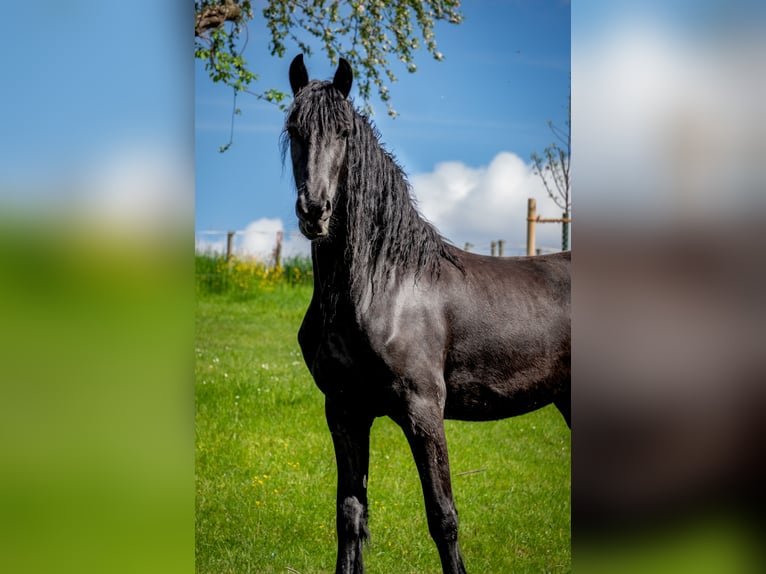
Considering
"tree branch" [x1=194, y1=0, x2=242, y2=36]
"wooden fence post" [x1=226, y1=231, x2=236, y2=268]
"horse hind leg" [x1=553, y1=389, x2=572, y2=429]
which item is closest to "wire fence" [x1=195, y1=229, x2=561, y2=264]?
"wooden fence post" [x1=226, y1=231, x2=236, y2=268]

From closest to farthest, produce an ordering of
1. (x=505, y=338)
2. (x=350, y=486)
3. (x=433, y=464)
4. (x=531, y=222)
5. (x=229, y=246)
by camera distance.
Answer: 1. (x=433, y=464)
2. (x=350, y=486)
3. (x=505, y=338)
4. (x=531, y=222)
5. (x=229, y=246)

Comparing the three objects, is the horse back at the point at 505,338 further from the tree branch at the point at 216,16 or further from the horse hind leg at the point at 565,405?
the tree branch at the point at 216,16

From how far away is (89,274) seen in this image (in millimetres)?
2320

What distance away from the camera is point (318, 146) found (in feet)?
6.85

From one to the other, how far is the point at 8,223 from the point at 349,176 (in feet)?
3.92

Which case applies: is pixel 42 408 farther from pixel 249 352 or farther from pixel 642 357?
pixel 642 357

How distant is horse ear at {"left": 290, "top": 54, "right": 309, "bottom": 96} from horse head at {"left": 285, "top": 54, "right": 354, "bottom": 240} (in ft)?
0.32

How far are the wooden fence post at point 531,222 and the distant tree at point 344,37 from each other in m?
0.66

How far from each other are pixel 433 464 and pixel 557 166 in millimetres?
1241

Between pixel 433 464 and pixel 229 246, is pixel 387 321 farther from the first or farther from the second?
pixel 229 246

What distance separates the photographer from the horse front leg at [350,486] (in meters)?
2.33

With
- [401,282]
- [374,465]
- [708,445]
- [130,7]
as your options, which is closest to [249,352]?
[374,465]

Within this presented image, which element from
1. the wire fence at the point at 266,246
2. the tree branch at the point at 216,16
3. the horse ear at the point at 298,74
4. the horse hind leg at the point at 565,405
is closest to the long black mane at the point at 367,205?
the horse ear at the point at 298,74

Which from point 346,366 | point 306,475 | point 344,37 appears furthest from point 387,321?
point 344,37
